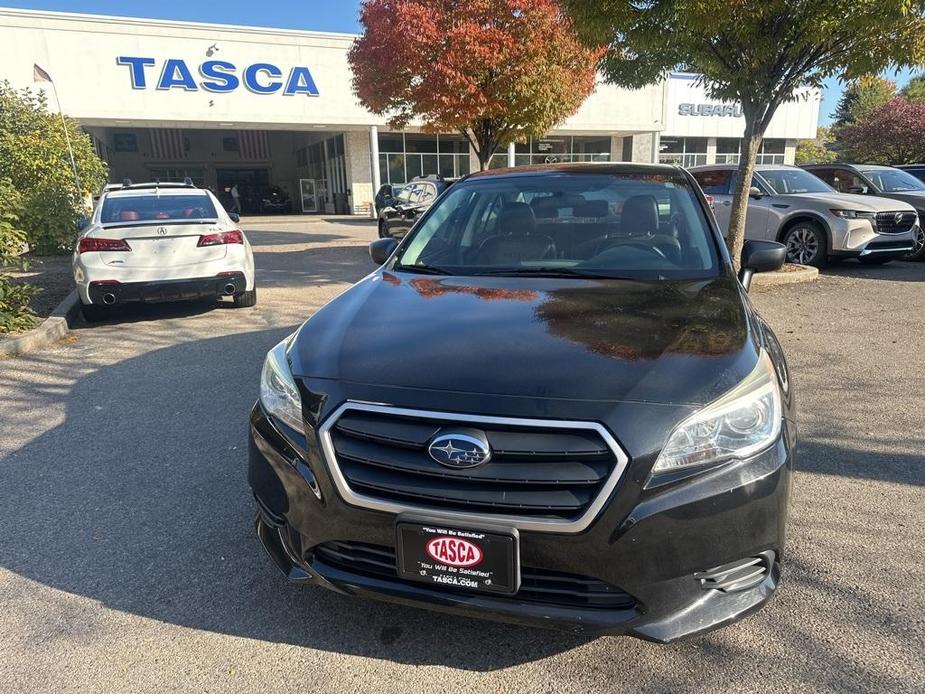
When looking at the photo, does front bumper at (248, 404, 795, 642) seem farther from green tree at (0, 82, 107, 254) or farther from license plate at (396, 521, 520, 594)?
green tree at (0, 82, 107, 254)

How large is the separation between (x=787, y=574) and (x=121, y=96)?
28740 mm

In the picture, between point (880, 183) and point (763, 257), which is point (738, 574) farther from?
point (880, 183)

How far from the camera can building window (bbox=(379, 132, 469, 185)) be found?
105 feet

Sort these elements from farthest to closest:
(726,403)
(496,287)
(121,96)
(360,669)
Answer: (121,96) < (496,287) < (360,669) < (726,403)

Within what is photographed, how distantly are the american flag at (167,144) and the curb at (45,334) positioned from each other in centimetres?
3582

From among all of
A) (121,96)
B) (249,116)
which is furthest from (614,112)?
(121,96)

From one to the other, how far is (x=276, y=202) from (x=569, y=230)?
3784 cm

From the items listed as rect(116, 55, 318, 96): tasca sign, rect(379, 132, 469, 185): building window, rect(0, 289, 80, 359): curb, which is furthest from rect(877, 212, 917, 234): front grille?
rect(379, 132, 469, 185): building window

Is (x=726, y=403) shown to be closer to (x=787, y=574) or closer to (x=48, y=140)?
(x=787, y=574)

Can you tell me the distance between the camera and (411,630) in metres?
2.34

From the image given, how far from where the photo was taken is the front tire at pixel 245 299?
7.95 m

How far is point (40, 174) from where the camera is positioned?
12766mm

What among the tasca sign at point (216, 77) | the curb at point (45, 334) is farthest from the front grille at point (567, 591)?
the tasca sign at point (216, 77)

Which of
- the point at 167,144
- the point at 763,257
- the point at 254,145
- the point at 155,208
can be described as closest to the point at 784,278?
the point at 763,257
